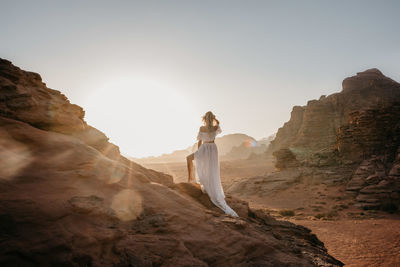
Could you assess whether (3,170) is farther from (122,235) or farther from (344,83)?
(344,83)

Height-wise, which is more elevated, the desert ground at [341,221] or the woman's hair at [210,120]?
the woman's hair at [210,120]

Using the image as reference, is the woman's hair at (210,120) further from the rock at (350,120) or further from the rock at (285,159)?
the rock at (285,159)

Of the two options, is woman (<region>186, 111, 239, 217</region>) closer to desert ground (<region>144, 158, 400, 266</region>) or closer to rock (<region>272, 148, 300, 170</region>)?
desert ground (<region>144, 158, 400, 266</region>)

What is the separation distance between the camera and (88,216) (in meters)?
2.90

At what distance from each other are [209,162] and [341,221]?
10.2 meters

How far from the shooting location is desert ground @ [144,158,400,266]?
22.4 ft

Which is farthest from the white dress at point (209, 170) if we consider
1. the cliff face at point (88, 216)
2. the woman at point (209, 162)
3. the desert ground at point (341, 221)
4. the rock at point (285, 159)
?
the rock at point (285, 159)

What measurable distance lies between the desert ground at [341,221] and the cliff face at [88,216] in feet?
13.3

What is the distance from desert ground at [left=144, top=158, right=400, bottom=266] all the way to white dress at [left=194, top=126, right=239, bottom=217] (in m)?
4.38

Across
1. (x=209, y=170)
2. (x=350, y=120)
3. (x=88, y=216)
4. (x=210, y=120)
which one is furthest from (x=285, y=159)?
(x=88, y=216)

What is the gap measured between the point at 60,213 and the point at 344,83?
204 ft

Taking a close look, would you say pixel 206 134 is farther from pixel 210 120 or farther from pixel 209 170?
pixel 209 170

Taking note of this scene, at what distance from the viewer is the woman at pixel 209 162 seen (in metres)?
5.81

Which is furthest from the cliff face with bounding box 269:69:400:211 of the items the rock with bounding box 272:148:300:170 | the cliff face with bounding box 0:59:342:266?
the cliff face with bounding box 0:59:342:266
